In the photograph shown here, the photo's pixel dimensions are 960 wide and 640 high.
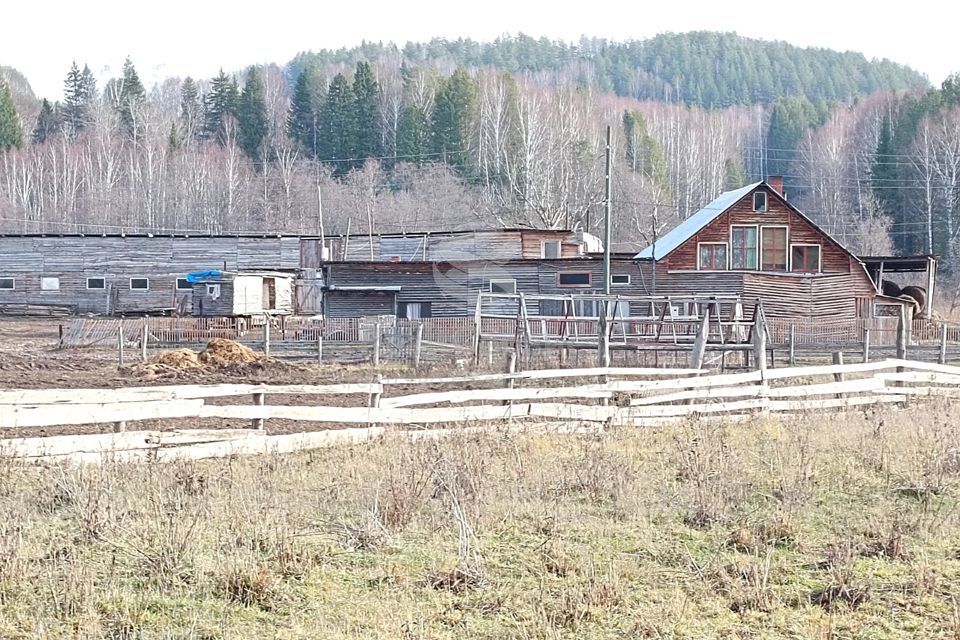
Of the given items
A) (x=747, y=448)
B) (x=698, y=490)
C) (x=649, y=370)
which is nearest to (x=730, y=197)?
(x=649, y=370)

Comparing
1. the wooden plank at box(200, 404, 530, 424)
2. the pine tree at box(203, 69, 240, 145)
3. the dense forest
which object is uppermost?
the pine tree at box(203, 69, 240, 145)

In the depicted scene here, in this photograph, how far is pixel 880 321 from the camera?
42812 millimetres

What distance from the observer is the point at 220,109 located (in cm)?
11688

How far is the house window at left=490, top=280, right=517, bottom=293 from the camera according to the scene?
4853cm

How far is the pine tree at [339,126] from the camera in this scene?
355 ft

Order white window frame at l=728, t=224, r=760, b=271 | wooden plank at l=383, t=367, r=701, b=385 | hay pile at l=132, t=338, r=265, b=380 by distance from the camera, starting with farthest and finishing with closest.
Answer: white window frame at l=728, t=224, r=760, b=271, hay pile at l=132, t=338, r=265, b=380, wooden plank at l=383, t=367, r=701, b=385

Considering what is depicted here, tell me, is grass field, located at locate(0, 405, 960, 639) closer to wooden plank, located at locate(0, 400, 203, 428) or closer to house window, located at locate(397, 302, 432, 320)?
wooden plank, located at locate(0, 400, 203, 428)

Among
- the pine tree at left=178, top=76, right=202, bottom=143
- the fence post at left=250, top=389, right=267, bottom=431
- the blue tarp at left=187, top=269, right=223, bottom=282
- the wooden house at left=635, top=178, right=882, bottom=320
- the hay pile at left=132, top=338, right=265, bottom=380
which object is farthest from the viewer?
the pine tree at left=178, top=76, right=202, bottom=143

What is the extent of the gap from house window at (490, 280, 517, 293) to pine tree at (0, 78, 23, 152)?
7317cm

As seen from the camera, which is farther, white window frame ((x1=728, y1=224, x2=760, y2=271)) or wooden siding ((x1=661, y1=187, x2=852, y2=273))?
white window frame ((x1=728, y1=224, x2=760, y2=271))

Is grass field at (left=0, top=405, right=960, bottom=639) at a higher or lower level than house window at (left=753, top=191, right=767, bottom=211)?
lower

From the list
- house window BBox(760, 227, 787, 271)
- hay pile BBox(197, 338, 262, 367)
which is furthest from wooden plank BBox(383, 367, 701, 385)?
house window BBox(760, 227, 787, 271)

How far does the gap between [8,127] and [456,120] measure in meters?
45.4

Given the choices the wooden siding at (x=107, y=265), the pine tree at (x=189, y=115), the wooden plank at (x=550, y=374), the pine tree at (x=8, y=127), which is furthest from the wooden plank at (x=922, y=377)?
the pine tree at (x=8, y=127)
